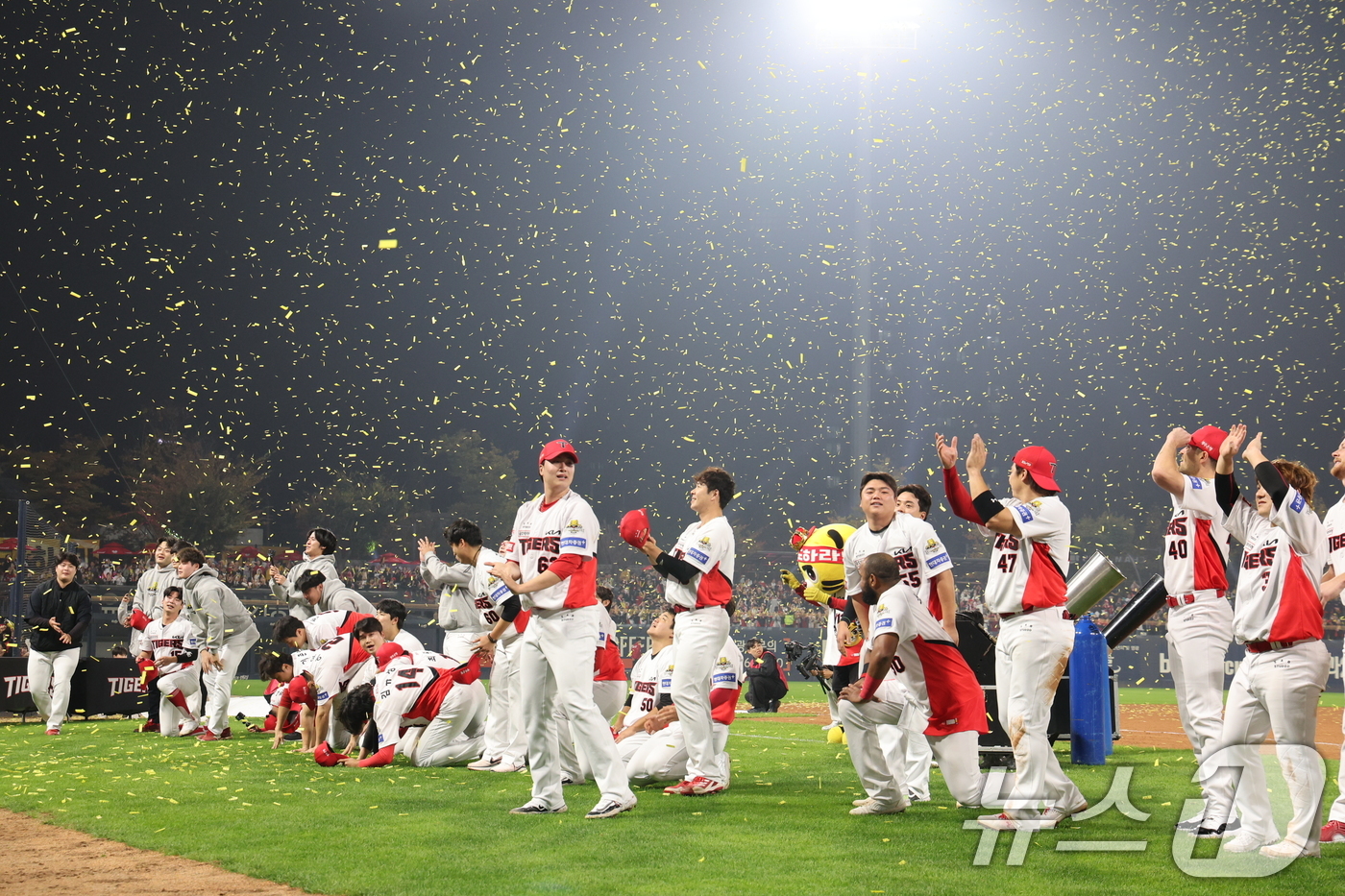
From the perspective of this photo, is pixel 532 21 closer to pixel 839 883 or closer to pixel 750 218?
pixel 750 218

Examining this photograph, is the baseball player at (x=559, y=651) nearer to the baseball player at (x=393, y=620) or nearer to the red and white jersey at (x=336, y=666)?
the baseball player at (x=393, y=620)

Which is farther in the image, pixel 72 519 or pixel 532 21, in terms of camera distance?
pixel 532 21

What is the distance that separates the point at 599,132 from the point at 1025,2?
91.9 ft

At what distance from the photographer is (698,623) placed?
8172 millimetres

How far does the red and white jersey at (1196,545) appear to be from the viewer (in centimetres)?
730

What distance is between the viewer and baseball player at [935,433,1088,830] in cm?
649

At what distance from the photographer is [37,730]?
584 inches

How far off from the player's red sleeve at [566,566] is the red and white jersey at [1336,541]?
4.68 meters

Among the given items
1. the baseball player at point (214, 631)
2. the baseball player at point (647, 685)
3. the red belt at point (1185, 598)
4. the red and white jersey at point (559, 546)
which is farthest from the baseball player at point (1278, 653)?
the baseball player at point (214, 631)

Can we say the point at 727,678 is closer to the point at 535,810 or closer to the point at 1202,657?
the point at 535,810

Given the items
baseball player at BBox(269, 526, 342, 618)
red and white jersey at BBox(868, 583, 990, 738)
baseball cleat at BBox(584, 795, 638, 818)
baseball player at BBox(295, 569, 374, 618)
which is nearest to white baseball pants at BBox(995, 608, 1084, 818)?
red and white jersey at BBox(868, 583, 990, 738)

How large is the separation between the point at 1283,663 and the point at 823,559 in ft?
19.6

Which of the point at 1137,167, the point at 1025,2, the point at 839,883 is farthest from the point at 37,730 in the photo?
the point at 1137,167

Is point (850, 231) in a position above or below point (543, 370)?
above
